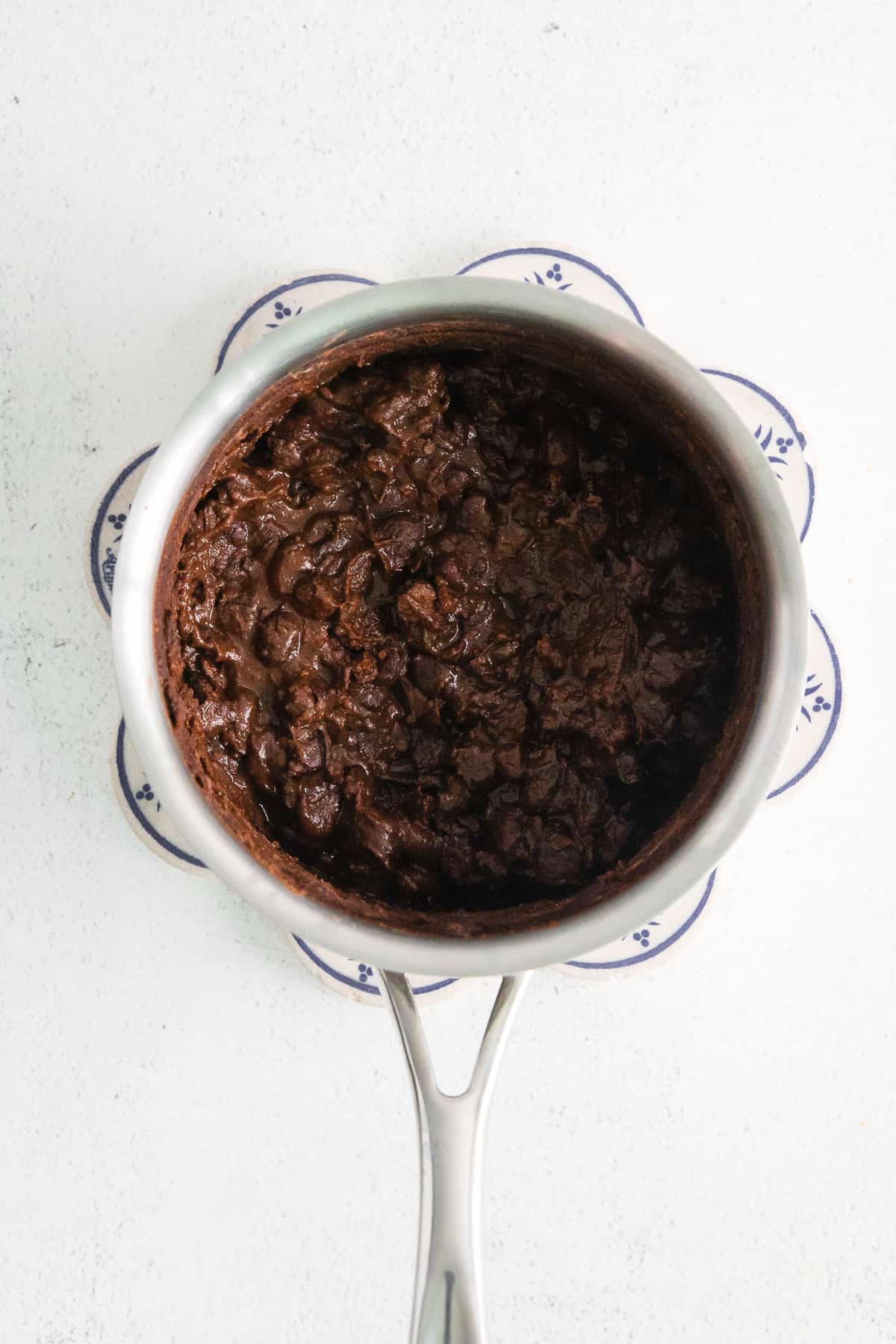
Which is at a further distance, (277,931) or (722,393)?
(277,931)

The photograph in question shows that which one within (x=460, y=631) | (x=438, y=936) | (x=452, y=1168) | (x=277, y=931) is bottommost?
(x=277, y=931)

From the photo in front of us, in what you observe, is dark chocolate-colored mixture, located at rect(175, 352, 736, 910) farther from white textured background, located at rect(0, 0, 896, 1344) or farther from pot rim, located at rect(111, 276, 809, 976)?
white textured background, located at rect(0, 0, 896, 1344)

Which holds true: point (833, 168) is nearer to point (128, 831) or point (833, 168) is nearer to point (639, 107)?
point (639, 107)

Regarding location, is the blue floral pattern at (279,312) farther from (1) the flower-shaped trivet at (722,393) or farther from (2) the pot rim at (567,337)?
(2) the pot rim at (567,337)

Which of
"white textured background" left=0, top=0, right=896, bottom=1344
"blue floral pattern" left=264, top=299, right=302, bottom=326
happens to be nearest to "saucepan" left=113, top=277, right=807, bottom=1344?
"blue floral pattern" left=264, top=299, right=302, bottom=326

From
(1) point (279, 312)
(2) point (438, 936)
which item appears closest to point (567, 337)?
(1) point (279, 312)

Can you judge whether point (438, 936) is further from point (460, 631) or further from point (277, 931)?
point (277, 931)

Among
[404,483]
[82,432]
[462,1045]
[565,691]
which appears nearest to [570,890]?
[565,691]
